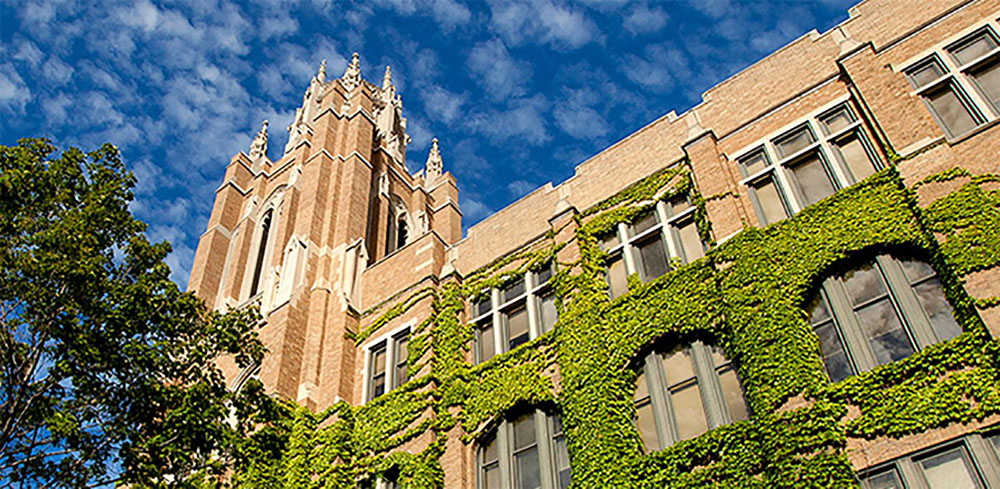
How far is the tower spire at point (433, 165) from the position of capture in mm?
41594

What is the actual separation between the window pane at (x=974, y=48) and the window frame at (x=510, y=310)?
9.28 meters

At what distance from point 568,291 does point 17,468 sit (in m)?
10.7

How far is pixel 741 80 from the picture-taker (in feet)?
62.6

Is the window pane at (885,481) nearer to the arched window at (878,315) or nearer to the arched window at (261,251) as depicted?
the arched window at (878,315)

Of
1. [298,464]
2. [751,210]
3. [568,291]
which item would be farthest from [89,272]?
[751,210]

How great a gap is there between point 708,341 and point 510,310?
5.77 meters

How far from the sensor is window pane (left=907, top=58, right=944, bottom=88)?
1516cm

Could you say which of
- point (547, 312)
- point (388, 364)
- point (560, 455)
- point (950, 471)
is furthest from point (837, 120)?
point (388, 364)

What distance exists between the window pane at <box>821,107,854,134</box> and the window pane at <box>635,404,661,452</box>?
6907 millimetres

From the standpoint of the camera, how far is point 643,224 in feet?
58.9

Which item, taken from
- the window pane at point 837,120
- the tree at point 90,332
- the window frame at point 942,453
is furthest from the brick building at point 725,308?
the tree at point 90,332

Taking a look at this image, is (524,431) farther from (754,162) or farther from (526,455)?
(754,162)

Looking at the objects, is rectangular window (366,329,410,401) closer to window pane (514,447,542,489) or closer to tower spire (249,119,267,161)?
window pane (514,447,542,489)

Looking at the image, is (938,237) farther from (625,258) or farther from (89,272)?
(89,272)
